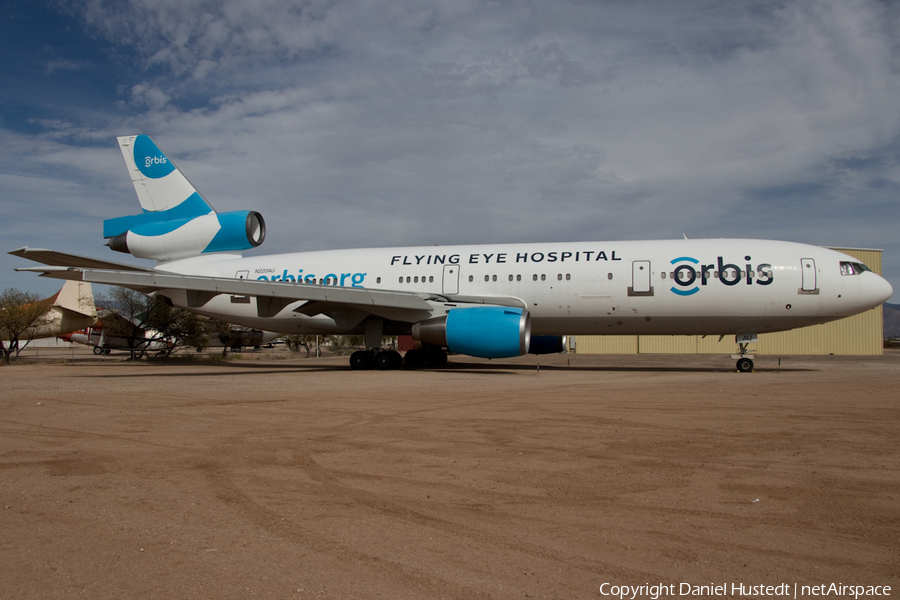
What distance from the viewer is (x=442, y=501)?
3.94 m

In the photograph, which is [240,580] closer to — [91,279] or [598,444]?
[598,444]

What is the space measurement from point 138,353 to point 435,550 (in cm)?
3242

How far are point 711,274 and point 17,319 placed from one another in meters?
27.7

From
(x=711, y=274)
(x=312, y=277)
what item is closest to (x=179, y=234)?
(x=312, y=277)

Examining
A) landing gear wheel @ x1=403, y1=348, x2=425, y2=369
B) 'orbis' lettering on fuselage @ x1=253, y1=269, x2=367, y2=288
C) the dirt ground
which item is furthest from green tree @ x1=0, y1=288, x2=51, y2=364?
the dirt ground

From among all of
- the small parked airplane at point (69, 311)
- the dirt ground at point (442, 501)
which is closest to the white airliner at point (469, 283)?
the dirt ground at point (442, 501)

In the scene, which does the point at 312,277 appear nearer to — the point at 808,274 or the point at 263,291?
the point at 263,291

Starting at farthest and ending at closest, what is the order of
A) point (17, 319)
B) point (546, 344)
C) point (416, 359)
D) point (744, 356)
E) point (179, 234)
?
point (17, 319)
point (179, 234)
point (546, 344)
point (416, 359)
point (744, 356)

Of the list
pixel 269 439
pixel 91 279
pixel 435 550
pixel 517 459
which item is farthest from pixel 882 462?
pixel 91 279

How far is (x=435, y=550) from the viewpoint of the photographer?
310 cm

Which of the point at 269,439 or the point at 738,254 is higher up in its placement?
the point at 738,254

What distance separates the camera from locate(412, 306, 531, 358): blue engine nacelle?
1481 cm

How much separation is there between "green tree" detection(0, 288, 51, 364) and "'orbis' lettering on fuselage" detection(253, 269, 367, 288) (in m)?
13.5

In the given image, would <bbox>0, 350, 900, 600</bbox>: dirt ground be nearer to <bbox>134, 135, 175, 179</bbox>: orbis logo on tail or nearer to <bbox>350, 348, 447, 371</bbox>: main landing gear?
<bbox>350, 348, 447, 371</bbox>: main landing gear
